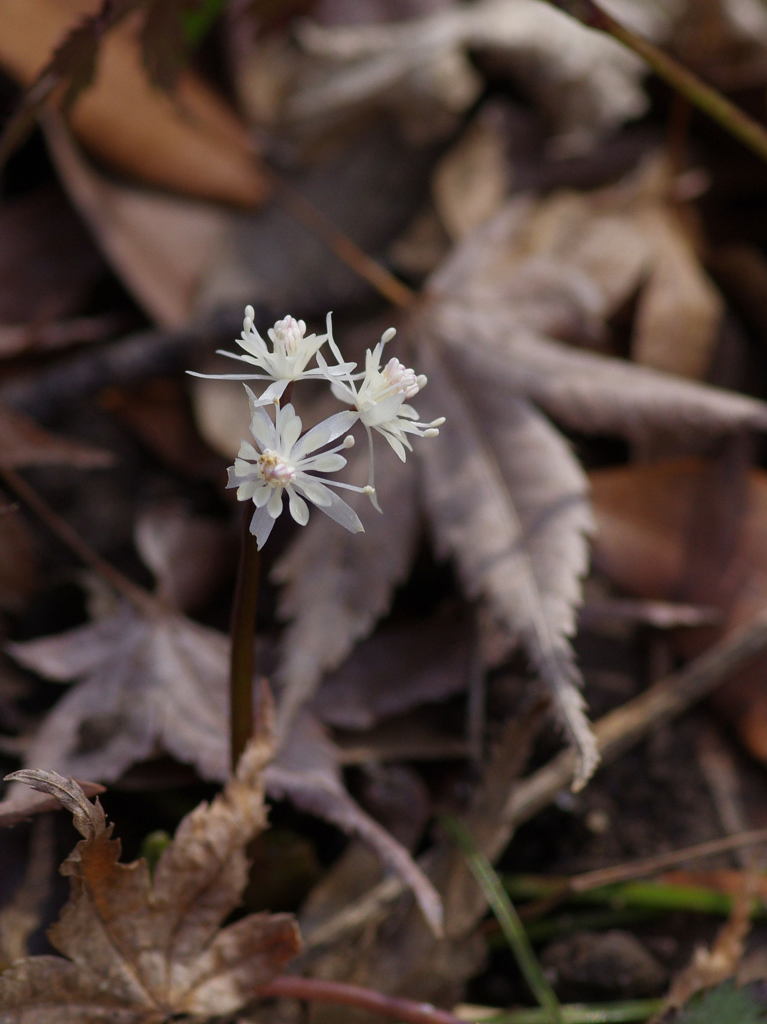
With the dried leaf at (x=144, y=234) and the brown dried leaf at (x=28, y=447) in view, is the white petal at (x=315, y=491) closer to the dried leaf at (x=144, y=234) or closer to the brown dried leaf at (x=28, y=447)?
the brown dried leaf at (x=28, y=447)

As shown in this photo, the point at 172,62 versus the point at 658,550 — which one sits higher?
the point at 172,62

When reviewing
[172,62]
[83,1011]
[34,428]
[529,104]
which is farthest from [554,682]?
[529,104]

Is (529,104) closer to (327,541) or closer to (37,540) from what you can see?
(327,541)

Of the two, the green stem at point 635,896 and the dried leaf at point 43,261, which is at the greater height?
the dried leaf at point 43,261

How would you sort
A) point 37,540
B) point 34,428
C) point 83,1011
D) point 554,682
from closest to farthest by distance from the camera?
point 83,1011, point 554,682, point 34,428, point 37,540

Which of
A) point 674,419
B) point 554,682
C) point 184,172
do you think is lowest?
point 674,419

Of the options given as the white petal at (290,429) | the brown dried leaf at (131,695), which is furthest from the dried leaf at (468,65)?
the white petal at (290,429)

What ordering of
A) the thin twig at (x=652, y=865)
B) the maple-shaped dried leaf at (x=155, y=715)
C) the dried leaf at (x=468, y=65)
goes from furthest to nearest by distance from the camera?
the dried leaf at (x=468, y=65) → the thin twig at (x=652, y=865) → the maple-shaped dried leaf at (x=155, y=715)
